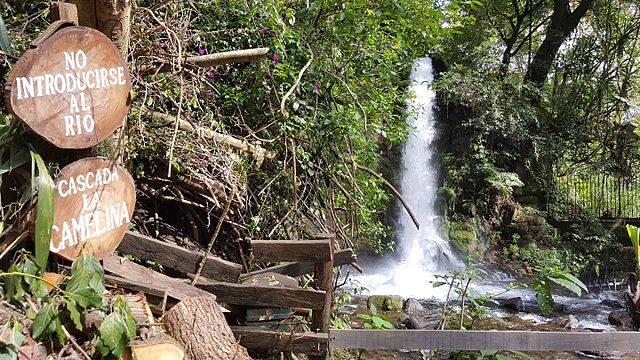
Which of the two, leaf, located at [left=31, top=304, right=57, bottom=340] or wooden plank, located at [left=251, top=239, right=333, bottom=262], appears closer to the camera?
leaf, located at [left=31, top=304, right=57, bottom=340]

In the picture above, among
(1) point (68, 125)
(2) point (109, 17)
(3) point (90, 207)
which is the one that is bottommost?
(3) point (90, 207)

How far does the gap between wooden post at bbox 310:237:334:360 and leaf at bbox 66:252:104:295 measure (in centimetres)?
144

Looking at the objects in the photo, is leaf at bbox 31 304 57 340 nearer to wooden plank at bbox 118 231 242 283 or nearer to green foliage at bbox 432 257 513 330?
wooden plank at bbox 118 231 242 283

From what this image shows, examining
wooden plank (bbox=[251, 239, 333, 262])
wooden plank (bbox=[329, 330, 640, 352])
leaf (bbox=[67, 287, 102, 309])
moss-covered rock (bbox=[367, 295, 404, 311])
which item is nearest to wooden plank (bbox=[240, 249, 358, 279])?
wooden plank (bbox=[251, 239, 333, 262])

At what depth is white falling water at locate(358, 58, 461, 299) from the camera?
34.1 ft

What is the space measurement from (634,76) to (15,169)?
51.4 ft

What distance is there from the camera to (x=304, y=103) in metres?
4.79

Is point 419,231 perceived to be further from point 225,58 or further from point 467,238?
point 225,58

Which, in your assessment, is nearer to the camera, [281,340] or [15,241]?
[15,241]

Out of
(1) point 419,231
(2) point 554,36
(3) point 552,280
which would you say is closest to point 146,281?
(3) point 552,280

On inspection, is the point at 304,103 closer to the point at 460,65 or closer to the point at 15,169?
the point at 15,169

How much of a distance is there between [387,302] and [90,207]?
6450 millimetres

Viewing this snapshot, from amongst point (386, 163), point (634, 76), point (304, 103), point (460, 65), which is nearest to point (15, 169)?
point (304, 103)

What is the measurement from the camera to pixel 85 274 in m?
2.34
